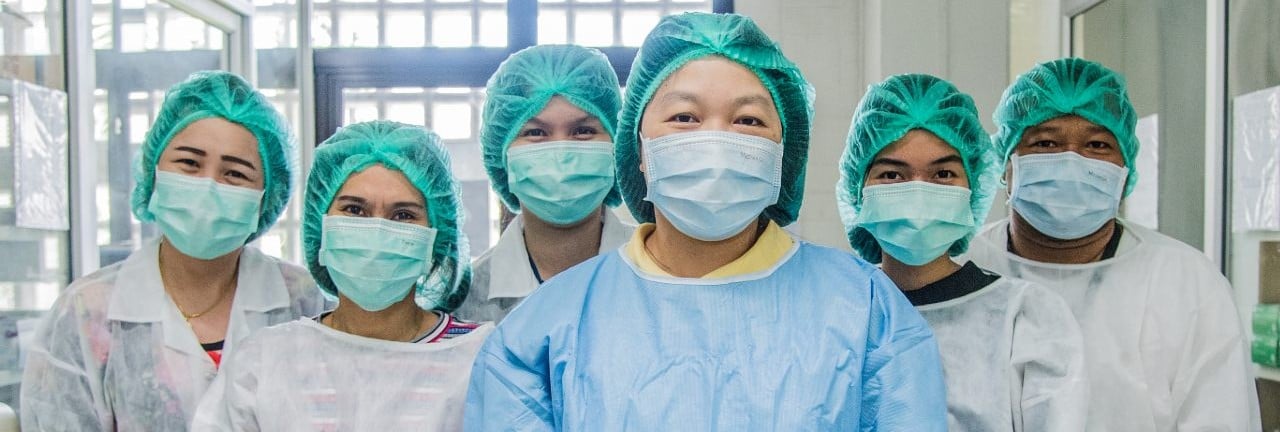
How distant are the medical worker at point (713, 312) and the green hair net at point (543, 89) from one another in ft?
1.49

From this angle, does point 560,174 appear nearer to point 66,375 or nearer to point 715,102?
point 715,102

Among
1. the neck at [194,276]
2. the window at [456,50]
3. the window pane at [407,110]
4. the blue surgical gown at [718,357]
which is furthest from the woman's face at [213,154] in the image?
the window pane at [407,110]

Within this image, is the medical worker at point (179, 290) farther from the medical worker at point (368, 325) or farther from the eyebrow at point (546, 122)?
the eyebrow at point (546, 122)

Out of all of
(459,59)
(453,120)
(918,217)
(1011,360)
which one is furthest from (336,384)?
(459,59)

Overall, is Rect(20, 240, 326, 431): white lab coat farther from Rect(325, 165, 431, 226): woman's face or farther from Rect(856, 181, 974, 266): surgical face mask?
Rect(856, 181, 974, 266): surgical face mask

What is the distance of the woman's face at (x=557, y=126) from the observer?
190cm

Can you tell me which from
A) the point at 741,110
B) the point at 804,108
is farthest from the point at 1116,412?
the point at 741,110

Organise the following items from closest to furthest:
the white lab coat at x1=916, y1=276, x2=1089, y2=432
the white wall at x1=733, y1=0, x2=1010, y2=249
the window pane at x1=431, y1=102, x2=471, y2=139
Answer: the white lab coat at x1=916, y1=276, x2=1089, y2=432 → the white wall at x1=733, y1=0, x2=1010, y2=249 → the window pane at x1=431, y1=102, x2=471, y2=139

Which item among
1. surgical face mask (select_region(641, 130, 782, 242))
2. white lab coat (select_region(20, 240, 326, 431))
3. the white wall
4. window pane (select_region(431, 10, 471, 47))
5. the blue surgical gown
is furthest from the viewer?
window pane (select_region(431, 10, 471, 47))

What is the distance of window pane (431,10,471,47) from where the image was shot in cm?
411

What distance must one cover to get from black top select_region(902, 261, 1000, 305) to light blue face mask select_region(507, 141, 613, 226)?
2.15 ft

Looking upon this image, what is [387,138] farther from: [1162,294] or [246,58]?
[246,58]

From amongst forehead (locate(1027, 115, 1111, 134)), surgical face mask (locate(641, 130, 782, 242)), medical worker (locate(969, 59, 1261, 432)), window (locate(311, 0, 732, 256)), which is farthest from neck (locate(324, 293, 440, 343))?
window (locate(311, 0, 732, 256))

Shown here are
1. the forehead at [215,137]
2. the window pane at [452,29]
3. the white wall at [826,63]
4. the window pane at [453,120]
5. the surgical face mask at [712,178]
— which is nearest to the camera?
the surgical face mask at [712,178]
